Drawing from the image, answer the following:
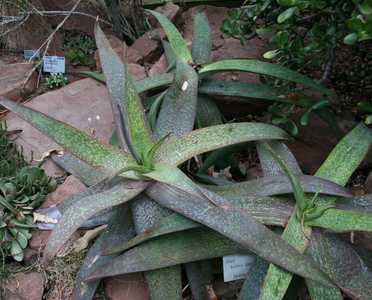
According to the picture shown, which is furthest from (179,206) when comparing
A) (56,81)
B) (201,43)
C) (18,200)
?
(56,81)

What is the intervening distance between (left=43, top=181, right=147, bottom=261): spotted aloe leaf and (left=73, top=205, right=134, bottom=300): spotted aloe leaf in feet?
0.44

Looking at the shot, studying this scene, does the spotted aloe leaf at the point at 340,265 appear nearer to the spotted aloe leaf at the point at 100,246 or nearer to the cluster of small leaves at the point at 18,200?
the spotted aloe leaf at the point at 100,246

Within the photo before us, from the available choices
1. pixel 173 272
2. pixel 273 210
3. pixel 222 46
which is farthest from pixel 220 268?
pixel 222 46

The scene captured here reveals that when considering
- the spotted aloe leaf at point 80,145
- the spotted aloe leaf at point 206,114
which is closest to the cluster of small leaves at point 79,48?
the spotted aloe leaf at point 206,114

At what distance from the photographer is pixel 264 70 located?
168 cm

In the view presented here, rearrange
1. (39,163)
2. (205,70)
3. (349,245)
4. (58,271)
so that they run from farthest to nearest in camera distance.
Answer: (39,163)
(205,70)
(58,271)
(349,245)

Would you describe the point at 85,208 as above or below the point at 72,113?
above

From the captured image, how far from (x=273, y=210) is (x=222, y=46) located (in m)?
1.27

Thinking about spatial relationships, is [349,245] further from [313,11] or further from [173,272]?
A: [313,11]

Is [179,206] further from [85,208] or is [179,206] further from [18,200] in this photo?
[18,200]

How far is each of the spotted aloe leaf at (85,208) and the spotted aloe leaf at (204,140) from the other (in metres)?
0.12

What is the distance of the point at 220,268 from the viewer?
1.46 meters

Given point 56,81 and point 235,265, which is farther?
point 56,81

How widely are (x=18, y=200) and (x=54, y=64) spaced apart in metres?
1.13
